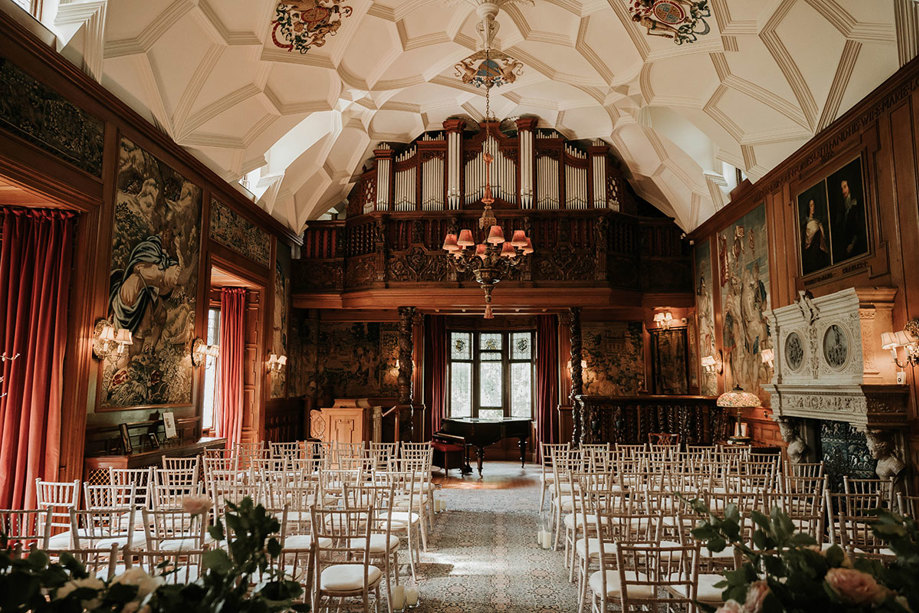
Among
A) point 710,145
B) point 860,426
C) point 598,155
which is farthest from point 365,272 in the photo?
point 860,426

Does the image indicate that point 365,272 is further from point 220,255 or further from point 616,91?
point 616,91

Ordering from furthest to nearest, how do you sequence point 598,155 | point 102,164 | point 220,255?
point 598,155 < point 220,255 < point 102,164

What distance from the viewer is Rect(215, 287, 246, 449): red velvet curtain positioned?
422 inches

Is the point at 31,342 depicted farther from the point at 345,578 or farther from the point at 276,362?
the point at 276,362

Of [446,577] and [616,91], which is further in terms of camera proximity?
[616,91]

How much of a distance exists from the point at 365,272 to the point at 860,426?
903cm

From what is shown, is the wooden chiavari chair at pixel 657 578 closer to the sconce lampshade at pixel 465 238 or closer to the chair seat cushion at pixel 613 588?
the chair seat cushion at pixel 613 588

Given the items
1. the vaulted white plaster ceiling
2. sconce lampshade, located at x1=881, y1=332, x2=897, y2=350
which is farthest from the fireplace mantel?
the vaulted white plaster ceiling

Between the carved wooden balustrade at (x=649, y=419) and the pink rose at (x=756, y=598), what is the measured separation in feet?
32.8

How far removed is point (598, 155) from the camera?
12141 mm

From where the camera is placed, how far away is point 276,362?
11.8 m

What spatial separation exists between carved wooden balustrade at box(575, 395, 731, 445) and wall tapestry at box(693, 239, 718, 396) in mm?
803

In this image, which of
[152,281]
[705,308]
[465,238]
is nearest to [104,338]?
[152,281]

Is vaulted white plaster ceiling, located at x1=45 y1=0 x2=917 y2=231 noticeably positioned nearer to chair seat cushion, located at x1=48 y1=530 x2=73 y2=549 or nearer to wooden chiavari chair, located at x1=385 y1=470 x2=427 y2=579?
chair seat cushion, located at x1=48 y1=530 x2=73 y2=549
